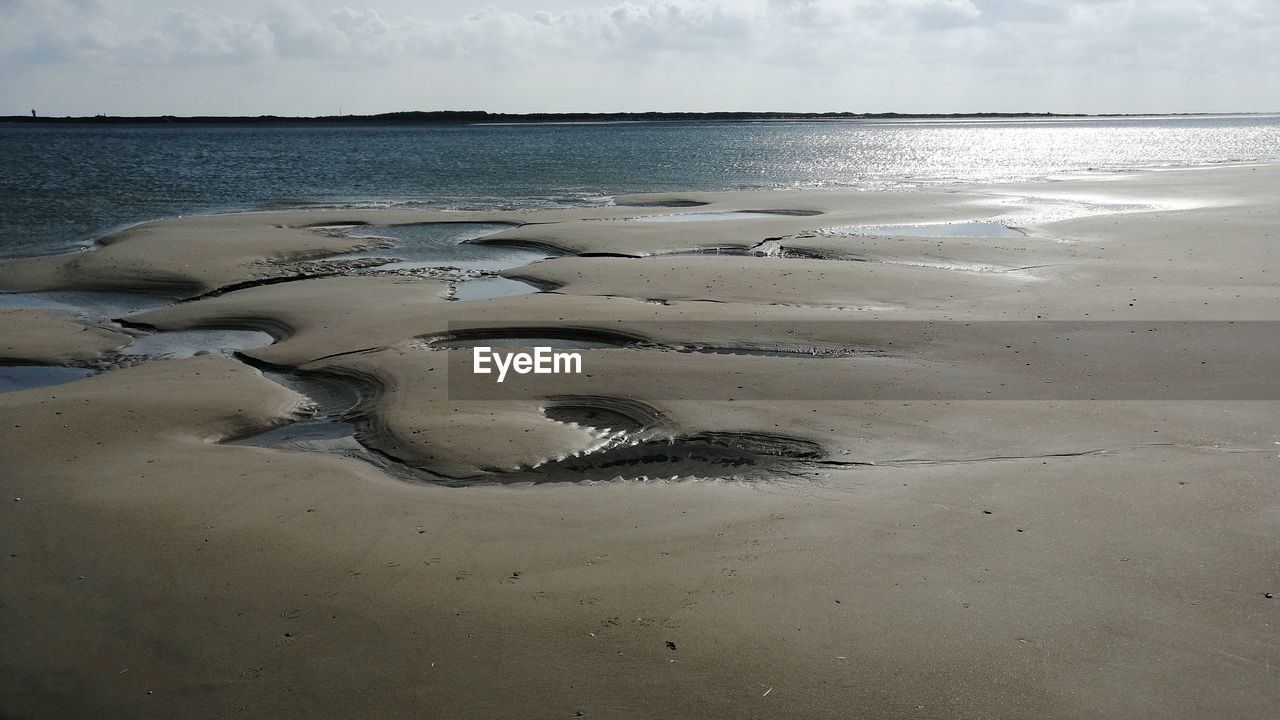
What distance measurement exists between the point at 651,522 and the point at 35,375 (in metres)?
7.89

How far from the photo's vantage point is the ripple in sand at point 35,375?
1045 cm

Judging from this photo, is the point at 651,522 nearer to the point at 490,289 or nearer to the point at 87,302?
the point at 490,289

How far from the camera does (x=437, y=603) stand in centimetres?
561

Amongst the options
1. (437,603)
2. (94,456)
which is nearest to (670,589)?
(437,603)

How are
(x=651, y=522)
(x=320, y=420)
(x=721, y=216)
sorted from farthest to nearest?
(x=721, y=216)
(x=320, y=420)
(x=651, y=522)

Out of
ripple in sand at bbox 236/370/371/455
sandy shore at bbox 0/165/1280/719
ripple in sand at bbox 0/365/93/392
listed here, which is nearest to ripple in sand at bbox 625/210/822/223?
sandy shore at bbox 0/165/1280/719

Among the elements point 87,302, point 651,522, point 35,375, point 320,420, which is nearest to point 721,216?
point 87,302

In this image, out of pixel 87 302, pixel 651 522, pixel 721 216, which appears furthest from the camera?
pixel 721 216

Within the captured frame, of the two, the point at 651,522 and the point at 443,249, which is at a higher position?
the point at 443,249

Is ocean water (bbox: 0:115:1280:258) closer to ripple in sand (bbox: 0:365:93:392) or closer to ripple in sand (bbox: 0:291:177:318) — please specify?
ripple in sand (bbox: 0:291:177:318)

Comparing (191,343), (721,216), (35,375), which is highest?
(721,216)

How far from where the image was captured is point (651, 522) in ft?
21.9

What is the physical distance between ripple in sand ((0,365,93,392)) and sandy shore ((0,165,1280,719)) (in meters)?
0.41

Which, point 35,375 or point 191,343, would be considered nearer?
point 35,375
